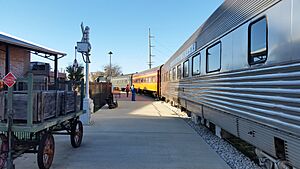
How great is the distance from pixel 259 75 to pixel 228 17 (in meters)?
2.15

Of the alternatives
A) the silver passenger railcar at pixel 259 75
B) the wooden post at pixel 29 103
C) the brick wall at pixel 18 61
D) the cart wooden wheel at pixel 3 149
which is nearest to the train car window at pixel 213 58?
the silver passenger railcar at pixel 259 75

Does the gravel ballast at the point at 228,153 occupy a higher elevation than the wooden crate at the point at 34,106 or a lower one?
lower

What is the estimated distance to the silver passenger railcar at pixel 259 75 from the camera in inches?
126

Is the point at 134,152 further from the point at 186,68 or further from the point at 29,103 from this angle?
the point at 186,68

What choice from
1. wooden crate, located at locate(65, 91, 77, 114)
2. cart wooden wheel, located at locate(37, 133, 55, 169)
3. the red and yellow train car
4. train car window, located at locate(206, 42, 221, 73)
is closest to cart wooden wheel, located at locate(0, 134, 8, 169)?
cart wooden wheel, located at locate(37, 133, 55, 169)

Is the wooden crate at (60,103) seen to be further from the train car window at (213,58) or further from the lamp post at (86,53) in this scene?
the lamp post at (86,53)

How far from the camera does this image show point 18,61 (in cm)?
1694

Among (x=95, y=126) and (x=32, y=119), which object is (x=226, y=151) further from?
(x=95, y=126)

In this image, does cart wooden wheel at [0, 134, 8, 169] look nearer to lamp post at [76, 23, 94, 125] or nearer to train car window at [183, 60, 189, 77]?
lamp post at [76, 23, 94, 125]

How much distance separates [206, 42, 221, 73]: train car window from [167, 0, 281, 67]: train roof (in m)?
0.22

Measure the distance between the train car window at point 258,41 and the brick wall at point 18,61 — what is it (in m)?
13.6

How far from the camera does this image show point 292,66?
10.4 ft

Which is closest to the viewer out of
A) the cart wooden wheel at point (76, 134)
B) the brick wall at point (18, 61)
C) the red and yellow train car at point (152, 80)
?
the cart wooden wheel at point (76, 134)

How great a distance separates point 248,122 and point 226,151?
215 centimetres
